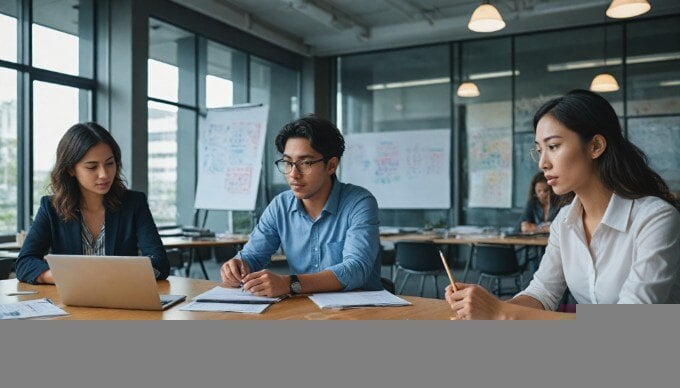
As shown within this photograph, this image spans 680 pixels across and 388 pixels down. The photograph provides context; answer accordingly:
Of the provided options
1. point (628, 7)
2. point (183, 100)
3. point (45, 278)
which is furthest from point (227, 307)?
point (183, 100)

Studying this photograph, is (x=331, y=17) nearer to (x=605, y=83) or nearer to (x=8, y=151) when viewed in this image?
(x=605, y=83)

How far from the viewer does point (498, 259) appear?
4.89 metres

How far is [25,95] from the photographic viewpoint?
5.37 metres

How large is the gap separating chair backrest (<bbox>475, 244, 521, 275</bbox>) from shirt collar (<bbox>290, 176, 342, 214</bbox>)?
302cm

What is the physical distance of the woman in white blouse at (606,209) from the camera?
55.1 inches

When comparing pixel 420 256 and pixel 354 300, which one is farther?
pixel 420 256

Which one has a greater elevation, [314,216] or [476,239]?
[314,216]

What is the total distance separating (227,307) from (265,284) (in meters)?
0.15

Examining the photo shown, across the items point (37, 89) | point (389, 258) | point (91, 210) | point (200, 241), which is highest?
point (37, 89)

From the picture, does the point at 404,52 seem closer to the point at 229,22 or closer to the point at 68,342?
the point at 229,22

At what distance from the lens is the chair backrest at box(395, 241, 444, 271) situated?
16.5ft

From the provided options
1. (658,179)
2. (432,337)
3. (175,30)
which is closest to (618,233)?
(658,179)

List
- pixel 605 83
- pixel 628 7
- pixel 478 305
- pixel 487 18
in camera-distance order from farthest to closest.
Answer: pixel 605 83 < pixel 487 18 < pixel 628 7 < pixel 478 305

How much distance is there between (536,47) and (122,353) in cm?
787
